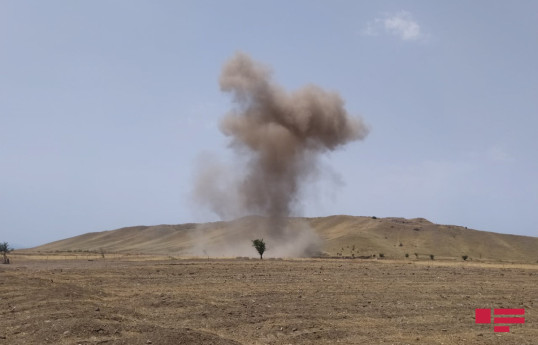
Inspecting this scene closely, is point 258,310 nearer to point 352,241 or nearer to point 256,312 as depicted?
point 256,312

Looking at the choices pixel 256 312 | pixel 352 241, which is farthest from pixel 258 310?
pixel 352 241

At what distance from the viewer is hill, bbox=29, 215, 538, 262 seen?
89125 millimetres

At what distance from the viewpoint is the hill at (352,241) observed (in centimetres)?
8912

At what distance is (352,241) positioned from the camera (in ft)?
332

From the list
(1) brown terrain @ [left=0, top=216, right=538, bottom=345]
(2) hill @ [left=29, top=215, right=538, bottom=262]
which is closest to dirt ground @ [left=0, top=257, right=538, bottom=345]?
(1) brown terrain @ [left=0, top=216, right=538, bottom=345]

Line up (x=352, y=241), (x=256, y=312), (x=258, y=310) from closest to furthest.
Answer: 1. (x=256, y=312)
2. (x=258, y=310)
3. (x=352, y=241)

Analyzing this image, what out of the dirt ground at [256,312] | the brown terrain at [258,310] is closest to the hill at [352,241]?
the brown terrain at [258,310]

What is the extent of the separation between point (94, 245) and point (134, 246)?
18.6 m

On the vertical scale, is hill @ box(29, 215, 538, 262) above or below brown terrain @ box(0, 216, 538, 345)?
above

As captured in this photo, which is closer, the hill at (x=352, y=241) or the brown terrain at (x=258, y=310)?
Answer: the brown terrain at (x=258, y=310)

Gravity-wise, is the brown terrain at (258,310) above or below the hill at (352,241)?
below

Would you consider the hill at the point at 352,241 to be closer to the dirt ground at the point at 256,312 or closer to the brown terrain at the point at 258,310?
the brown terrain at the point at 258,310

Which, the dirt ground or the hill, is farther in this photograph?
the hill

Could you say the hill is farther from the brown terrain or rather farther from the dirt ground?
the dirt ground
